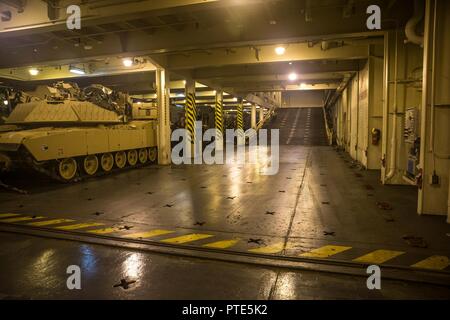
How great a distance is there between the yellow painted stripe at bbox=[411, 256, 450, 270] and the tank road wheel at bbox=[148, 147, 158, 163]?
1144 cm

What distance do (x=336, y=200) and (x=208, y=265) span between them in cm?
376

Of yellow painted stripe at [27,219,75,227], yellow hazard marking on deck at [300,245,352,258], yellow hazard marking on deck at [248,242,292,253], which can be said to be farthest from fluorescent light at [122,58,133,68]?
yellow hazard marking on deck at [300,245,352,258]

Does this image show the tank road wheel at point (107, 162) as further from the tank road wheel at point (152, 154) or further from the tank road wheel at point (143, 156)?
the tank road wheel at point (152, 154)

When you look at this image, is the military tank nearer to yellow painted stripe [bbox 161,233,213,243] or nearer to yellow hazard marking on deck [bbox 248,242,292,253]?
yellow painted stripe [bbox 161,233,213,243]

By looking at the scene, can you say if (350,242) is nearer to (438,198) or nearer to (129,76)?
(438,198)

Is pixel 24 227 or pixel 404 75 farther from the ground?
pixel 404 75

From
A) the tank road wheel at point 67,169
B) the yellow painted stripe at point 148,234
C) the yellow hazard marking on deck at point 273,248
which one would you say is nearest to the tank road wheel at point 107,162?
the tank road wheel at point 67,169

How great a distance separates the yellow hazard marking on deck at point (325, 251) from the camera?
12.5 ft

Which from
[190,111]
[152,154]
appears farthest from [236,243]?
[190,111]

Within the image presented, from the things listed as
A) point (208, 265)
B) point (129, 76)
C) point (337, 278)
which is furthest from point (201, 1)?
point (129, 76)

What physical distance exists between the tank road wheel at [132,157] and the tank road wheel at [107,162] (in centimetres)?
108

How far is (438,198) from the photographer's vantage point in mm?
5355

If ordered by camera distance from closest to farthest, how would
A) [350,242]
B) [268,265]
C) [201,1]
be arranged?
[268,265], [350,242], [201,1]

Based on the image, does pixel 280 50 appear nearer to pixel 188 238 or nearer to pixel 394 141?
pixel 394 141
